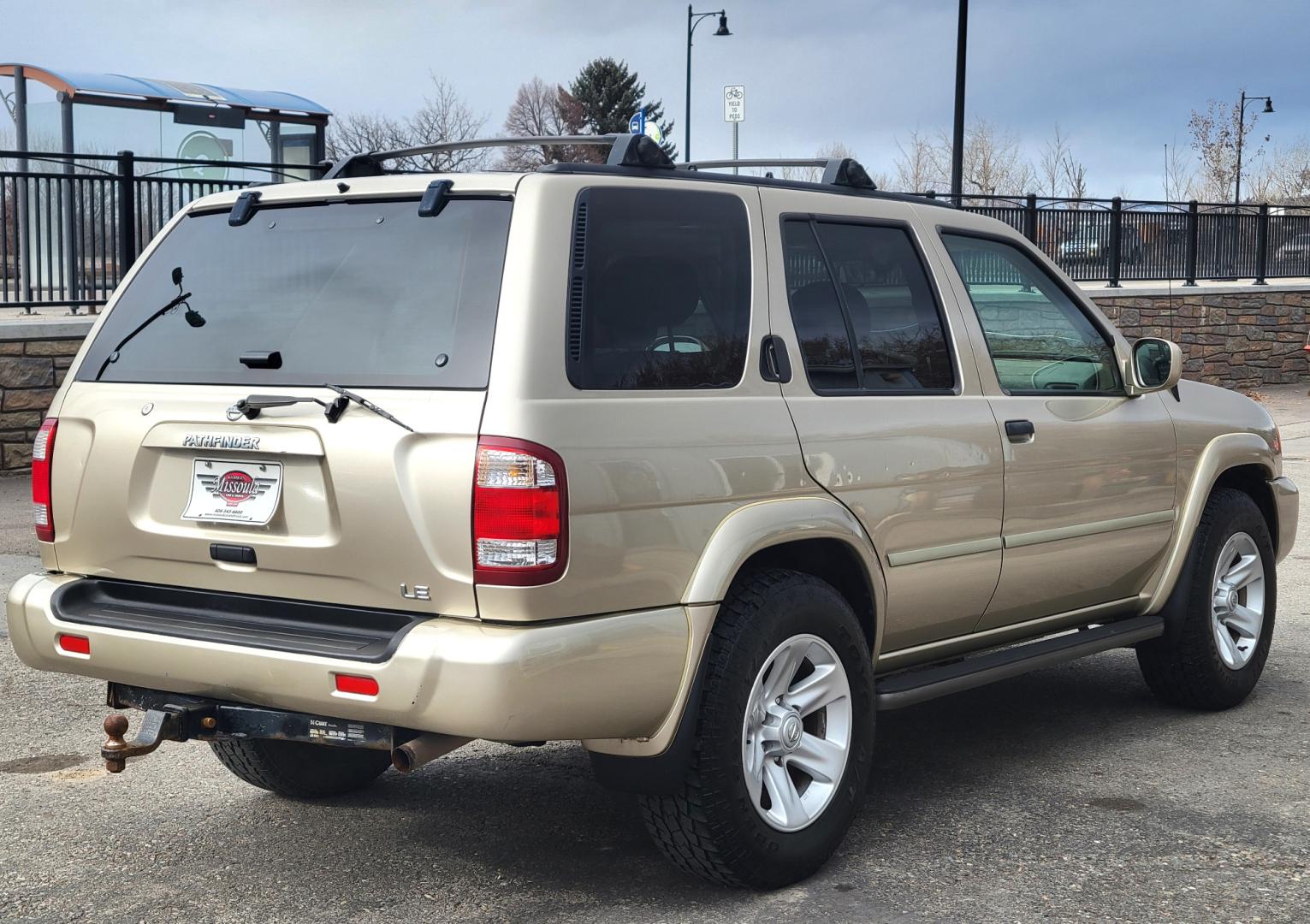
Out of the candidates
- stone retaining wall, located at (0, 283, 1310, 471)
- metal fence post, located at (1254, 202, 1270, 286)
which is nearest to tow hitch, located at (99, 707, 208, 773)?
stone retaining wall, located at (0, 283, 1310, 471)

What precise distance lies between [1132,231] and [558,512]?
66.2 feet

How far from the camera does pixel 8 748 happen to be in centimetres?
542

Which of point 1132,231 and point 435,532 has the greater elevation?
point 1132,231

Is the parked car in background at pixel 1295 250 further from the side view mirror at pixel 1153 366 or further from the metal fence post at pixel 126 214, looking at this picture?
the side view mirror at pixel 1153 366

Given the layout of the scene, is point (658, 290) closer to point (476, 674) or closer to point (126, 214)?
point (476, 674)

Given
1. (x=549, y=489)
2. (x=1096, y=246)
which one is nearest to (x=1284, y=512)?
(x=549, y=489)

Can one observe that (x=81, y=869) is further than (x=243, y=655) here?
Yes

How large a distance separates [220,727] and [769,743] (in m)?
1.41

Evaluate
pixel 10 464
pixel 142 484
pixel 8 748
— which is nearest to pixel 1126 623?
pixel 142 484

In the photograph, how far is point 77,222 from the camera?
12766 mm

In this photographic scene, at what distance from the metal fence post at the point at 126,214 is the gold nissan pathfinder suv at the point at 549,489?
29.3 feet

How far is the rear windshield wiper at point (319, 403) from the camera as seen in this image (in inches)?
142

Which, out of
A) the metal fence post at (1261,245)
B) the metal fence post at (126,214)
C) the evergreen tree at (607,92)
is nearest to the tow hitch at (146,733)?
the metal fence post at (126,214)

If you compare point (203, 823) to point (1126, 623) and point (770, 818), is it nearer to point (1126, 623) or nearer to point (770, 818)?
point (770, 818)
